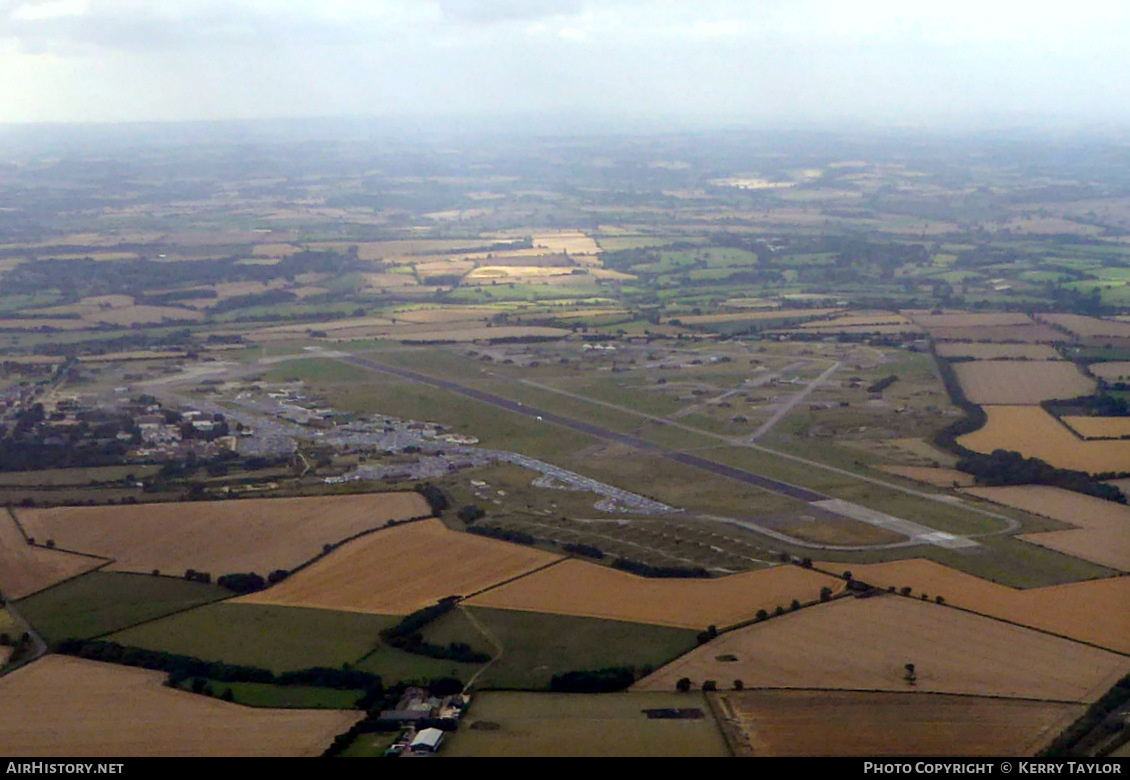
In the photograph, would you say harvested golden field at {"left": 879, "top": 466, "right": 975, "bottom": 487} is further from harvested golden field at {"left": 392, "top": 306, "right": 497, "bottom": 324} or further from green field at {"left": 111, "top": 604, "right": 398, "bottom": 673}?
harvested golden field at {"left": 392, "top": 306, "right": 497, "bottom": 324}

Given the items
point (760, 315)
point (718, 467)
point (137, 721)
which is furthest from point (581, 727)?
point (760, 315)

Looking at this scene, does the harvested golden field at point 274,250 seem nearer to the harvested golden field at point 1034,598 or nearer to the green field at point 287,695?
Result: the harvested golden field at point 1034,598

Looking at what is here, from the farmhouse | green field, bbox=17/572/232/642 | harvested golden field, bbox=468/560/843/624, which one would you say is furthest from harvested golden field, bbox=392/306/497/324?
the farmhouse

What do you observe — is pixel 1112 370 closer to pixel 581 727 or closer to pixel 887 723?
pixel 887 723

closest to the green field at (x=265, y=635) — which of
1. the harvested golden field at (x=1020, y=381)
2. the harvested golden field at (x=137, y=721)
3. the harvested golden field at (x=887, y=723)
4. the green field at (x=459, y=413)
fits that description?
the harvested golden field at (x=137, y=721)

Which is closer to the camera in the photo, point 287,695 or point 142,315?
point 287,695

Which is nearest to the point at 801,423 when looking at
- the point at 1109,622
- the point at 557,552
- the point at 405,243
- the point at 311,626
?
the point at 557,552

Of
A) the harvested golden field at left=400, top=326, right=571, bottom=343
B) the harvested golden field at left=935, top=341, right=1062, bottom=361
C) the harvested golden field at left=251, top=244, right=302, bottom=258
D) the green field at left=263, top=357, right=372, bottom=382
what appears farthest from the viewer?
the harvested golden field at left=251, top=244, right=302, bottom=258
